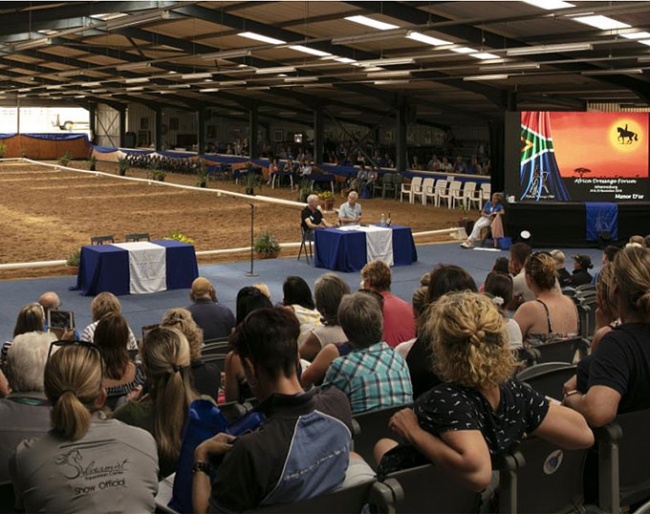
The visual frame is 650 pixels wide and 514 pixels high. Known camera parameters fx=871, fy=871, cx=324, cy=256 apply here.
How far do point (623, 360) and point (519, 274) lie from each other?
4.89 meters

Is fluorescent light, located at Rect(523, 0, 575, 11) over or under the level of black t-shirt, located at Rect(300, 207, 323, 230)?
over

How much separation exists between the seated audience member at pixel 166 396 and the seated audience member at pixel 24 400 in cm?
31

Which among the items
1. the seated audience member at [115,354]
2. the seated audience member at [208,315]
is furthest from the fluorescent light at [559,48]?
the seated audience member at [115,354]

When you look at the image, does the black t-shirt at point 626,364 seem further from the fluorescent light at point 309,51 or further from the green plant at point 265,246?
the fluorescent light at point 309,51

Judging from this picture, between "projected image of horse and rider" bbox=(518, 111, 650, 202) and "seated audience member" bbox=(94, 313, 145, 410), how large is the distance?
40.9 ft

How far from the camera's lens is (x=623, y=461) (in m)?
2.93

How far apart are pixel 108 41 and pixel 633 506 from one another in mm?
24147

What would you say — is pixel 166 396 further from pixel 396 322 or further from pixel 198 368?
pixel 396 322

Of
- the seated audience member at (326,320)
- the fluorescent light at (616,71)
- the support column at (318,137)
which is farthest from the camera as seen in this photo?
the support column at (318,137)

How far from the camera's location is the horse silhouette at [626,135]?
15453 mm

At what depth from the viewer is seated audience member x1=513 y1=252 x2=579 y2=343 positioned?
5.43m

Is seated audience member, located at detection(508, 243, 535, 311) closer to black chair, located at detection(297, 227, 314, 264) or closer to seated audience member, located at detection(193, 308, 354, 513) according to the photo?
seated audience member, located at detection(193, 308, 354, 513)

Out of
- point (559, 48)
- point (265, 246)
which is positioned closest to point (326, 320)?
point (265, 246)

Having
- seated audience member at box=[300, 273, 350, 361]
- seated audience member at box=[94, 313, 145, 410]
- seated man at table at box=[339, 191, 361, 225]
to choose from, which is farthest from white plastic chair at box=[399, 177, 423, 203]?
seated audience member at box=[94, 313, 145, 410]
